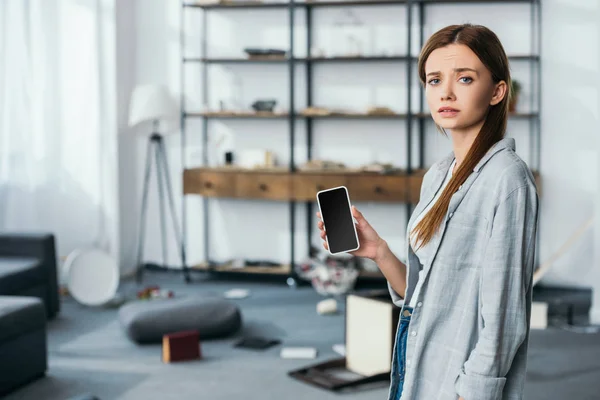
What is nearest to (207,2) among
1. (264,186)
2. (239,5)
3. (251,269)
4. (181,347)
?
(239,5)

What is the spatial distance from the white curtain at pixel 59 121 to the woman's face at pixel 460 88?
4805 mm

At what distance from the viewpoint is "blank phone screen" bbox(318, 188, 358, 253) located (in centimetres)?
158

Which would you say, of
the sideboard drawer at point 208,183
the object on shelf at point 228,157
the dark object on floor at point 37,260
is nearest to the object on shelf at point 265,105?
the object on shelf at point 228,157

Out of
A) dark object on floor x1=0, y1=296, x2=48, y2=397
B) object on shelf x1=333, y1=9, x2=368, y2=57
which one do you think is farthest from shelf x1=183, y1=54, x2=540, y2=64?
dark object on floor x1=0, y1=296, x2=48, y2=397

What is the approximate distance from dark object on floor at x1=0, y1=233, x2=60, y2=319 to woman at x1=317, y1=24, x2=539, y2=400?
3.71 metres

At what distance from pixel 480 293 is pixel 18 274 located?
146 inches

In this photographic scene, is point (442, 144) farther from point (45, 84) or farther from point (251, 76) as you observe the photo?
point (45, 84)

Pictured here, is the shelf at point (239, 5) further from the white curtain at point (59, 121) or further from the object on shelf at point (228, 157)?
the object on shelf at point (228, 157)

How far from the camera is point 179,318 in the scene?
14.0 feet

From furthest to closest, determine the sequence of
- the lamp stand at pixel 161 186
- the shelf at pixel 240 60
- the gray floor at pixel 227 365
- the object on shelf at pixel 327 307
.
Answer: the lamp stand at pixel 161 186 < the shelf at pixel 240 60 < the object on shelf at pixel 327 307 < the gray floor at pixel 227 365

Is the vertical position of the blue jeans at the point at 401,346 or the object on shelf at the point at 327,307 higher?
the blue jeans at the point at 401,346

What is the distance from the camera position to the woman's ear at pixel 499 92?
1382mm

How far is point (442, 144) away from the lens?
5.88 meters

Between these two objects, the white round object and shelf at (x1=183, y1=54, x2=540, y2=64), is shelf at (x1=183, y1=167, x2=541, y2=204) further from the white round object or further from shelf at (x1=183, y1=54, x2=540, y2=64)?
the white round object
